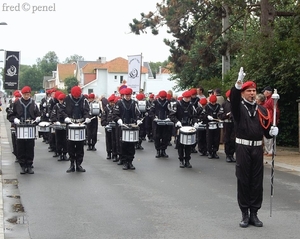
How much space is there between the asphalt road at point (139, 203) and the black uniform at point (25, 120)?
378mm

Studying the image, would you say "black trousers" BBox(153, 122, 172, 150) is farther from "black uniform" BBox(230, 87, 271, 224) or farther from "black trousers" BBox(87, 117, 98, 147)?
"black uniform" BBox(230, 87, 271, 224)

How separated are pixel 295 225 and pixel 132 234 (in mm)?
2348

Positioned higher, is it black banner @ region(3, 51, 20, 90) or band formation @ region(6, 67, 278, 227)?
black banner @ region(3, 51, 20, 90)

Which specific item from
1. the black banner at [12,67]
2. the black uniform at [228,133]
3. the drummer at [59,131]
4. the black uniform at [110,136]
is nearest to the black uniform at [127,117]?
the black uniform at [110,136]

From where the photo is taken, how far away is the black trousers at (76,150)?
554 inches

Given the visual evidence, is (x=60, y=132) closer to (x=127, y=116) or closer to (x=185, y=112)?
(x=127, y=116)

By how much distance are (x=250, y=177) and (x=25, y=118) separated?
712 centimetres

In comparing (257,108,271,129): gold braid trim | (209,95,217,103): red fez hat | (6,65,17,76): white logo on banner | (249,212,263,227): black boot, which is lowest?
(249,212,263,227): black boot

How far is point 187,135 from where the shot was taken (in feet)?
47.4

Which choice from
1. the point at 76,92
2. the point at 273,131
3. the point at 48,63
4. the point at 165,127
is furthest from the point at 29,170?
the point at 48,63

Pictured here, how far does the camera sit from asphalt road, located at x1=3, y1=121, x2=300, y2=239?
320 inches

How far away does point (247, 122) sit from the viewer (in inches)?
327

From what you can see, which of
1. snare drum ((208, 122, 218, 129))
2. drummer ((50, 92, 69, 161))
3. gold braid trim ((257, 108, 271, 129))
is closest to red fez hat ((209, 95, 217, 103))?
snare drum ((208, 122, 218, 129))

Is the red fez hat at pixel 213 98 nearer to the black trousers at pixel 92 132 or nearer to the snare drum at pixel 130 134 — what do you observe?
the snare drum at pixel 130 134
